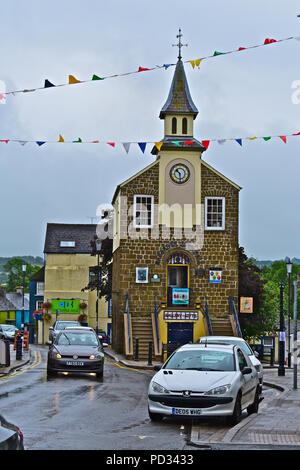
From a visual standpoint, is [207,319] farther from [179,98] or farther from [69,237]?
[69,237]

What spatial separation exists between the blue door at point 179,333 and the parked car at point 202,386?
21902 mm

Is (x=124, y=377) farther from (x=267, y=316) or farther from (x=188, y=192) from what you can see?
(x=267, y=316)

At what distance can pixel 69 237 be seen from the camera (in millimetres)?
68875

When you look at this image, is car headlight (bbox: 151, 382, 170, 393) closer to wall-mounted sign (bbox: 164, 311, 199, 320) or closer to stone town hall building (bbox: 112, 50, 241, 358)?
stone town hall building (bbox: 112, 50, 241, 358)

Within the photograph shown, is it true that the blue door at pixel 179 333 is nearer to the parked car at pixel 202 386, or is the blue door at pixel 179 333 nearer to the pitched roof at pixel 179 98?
the pitched roof at pixel 179 98

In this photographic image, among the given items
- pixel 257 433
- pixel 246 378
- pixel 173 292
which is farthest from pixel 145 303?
pixel 257 433

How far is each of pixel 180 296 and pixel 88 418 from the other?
78.7 feet

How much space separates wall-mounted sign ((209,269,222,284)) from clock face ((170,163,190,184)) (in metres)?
4.92

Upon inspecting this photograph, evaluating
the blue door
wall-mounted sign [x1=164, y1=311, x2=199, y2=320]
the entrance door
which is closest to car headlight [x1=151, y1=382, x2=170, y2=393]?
wall-mounted sign [x1=164, y1=311, x2=199, y2=320]

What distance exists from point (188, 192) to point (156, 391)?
25264 mm

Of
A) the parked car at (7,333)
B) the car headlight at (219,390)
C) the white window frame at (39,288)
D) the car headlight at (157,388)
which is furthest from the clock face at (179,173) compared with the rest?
the white window frame at (39,288)

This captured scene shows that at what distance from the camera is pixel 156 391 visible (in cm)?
1348

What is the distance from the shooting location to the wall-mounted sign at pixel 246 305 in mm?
38806

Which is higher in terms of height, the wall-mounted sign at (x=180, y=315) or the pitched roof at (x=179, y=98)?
the pitched roof at (x=179, y=98)
